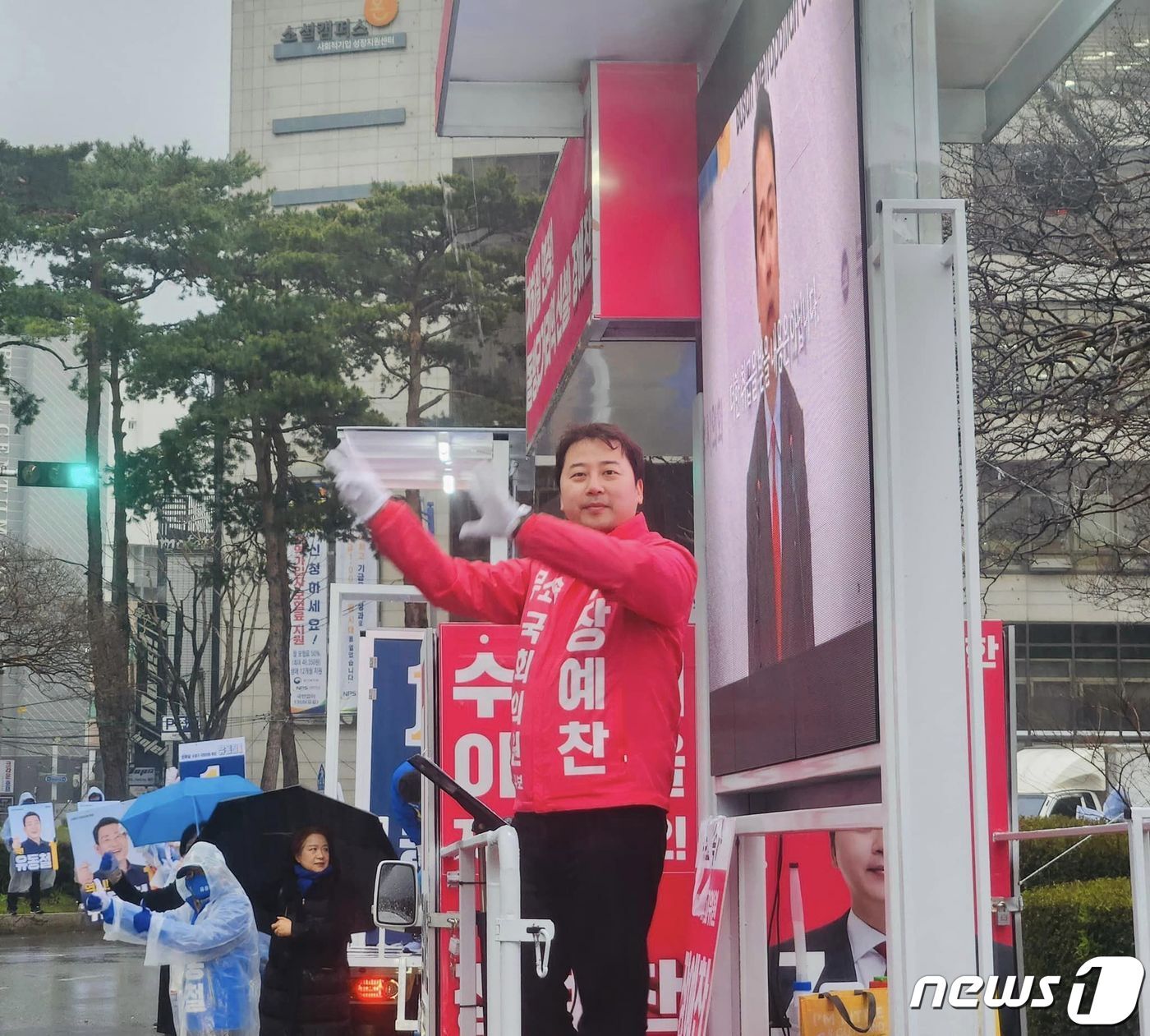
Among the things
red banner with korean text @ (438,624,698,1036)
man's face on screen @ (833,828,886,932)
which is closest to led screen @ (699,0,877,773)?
red banner with korean text @ (438,624,698,1036)

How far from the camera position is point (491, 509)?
11.1ft

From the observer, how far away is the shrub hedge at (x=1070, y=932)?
9547 millimetres

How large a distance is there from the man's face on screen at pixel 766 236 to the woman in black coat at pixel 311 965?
20.4ft

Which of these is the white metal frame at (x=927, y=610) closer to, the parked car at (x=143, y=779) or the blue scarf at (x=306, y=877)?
the blue scarf at (x=306, y=877)

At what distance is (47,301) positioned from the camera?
128 ft

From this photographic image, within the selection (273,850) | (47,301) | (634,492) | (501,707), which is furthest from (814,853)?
(47,301)

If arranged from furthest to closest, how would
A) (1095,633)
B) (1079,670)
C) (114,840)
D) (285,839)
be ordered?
(1095,633) → (1079,670) → (114,840) → (285,839)

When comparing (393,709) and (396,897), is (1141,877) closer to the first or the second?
(396,897)

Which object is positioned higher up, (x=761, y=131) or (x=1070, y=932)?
(x=761, y=131)

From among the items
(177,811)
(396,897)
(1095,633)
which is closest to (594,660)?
(396,897)

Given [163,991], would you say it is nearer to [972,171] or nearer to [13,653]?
[972,171]

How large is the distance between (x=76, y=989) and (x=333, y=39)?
39775 millimetres

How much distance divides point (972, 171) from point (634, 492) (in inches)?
359

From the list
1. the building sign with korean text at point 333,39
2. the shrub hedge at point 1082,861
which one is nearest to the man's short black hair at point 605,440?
the shrub hedge at point 1082,861
